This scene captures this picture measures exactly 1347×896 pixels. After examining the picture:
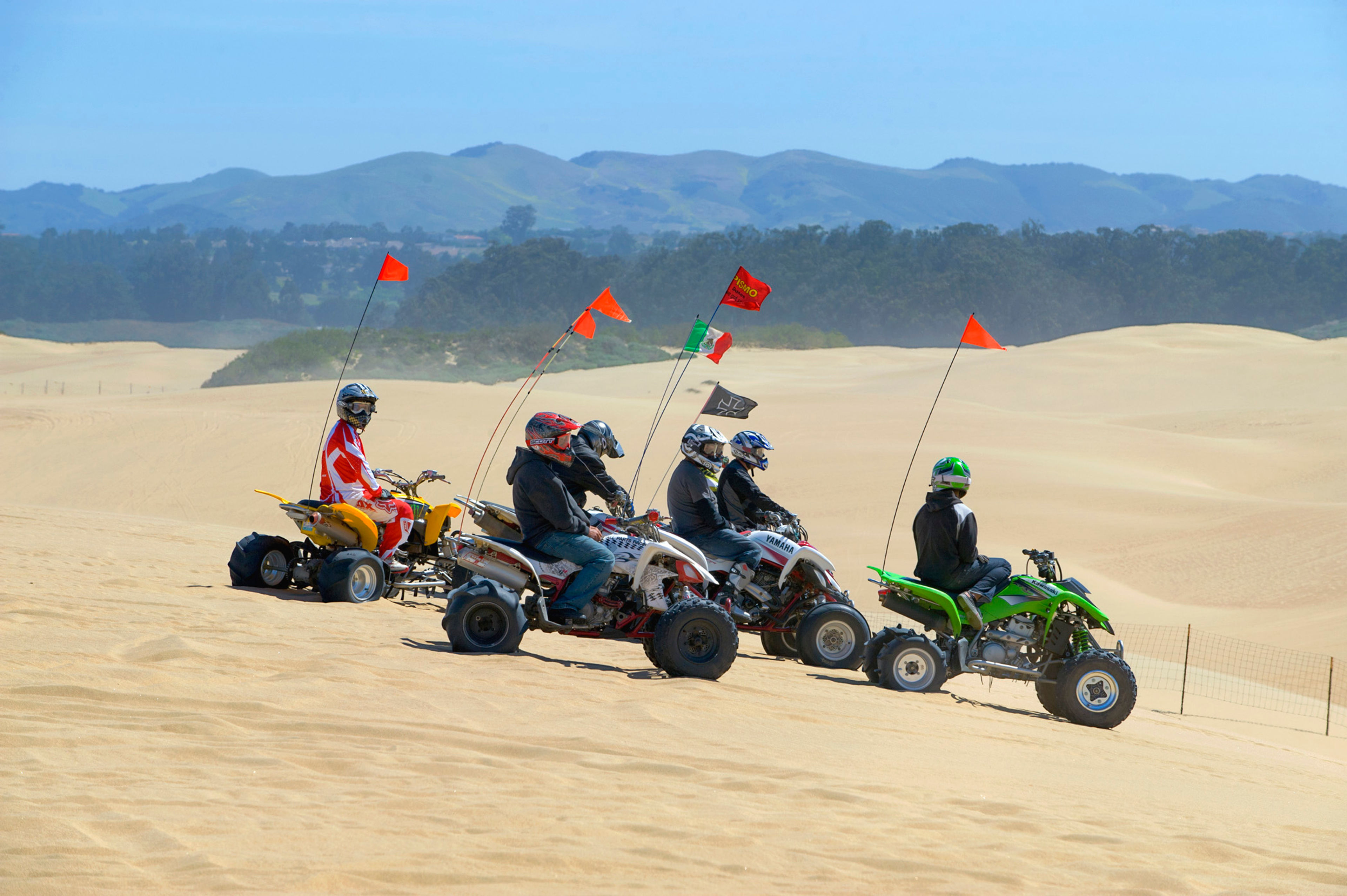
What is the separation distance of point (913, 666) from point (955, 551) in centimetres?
85

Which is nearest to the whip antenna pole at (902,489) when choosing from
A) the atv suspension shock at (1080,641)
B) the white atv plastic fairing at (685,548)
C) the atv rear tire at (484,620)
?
the atv suspension shock at (1080,641)

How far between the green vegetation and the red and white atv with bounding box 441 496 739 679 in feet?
118

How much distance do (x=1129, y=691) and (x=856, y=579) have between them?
8048mm

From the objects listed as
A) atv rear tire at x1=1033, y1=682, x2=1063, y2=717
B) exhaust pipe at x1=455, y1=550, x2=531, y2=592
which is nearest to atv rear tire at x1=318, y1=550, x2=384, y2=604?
exhaust pipe at x1=455, y1=550, x2=531, y2=592

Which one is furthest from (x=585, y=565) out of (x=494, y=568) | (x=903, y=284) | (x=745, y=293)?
(x=903, y=284)

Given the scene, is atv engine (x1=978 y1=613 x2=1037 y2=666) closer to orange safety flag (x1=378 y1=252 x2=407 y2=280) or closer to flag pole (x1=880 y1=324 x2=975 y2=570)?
flag pole (x1=880 y1=324 x2=975 y2=570)

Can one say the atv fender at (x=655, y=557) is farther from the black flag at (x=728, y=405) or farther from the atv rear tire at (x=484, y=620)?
the black flag at (x=728, y=405)

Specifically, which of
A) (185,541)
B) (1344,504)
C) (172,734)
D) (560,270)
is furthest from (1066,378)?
(560,270)

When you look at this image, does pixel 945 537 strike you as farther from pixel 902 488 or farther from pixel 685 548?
pixel 902 488

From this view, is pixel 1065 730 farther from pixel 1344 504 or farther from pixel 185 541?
pixel 1344 504

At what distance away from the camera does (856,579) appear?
1623 cm

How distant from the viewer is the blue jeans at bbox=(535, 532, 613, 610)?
8102 millimetres

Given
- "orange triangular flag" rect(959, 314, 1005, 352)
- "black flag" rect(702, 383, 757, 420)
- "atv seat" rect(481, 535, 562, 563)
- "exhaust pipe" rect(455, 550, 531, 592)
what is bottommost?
"exhaust pipe" rect(455, 550, 531, 592)

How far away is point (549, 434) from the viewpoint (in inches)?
317
